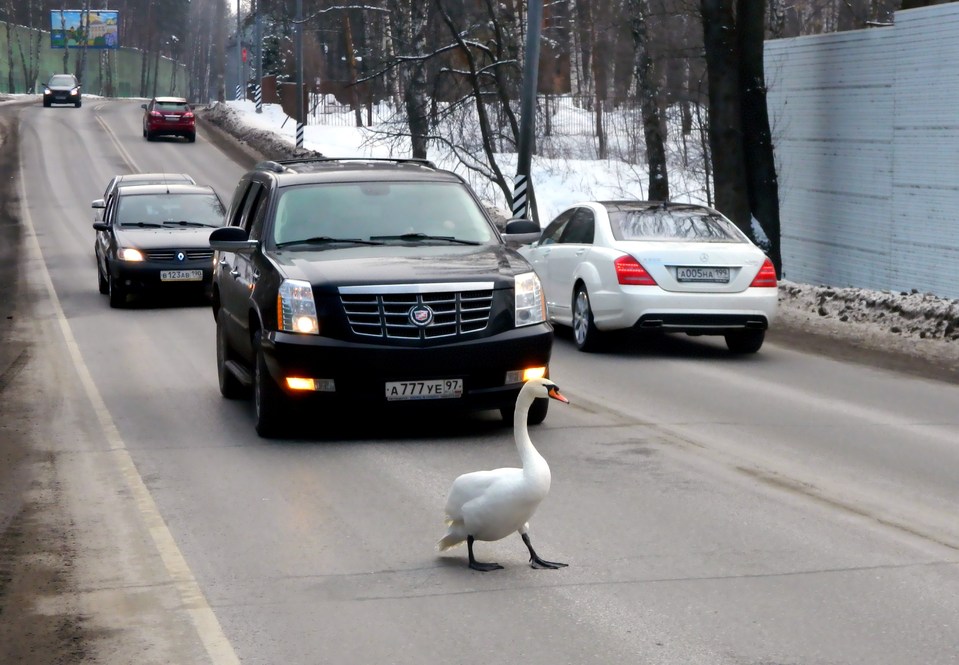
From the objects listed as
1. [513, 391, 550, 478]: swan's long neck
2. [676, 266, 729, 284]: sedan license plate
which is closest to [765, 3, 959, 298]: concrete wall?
[676, 266, 729, 284]: sedan license plate

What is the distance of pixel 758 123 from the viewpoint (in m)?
21.8

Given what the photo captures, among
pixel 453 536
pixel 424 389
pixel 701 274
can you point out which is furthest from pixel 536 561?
pixel 701 274

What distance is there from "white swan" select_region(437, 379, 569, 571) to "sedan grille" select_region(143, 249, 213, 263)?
13659 millimetres

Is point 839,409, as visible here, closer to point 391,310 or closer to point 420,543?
point 391,310

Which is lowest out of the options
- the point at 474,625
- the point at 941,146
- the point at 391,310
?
the point at 474,625

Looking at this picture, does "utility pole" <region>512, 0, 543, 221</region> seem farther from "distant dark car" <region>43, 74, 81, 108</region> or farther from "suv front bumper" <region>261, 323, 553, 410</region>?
"distant dark car" <region>43, 74, 81, 108</region>

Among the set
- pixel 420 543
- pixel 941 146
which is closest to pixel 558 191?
pixel 941 146

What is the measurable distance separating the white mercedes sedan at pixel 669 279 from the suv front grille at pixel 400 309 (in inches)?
189

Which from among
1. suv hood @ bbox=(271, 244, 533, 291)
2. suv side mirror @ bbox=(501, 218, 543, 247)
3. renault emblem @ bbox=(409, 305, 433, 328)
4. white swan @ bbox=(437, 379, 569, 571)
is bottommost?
white swan @ bbox=(437, 379, 569, 571)

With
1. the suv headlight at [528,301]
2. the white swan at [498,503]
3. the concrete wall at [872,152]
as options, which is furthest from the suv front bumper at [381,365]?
the concrete wall at [872,152]

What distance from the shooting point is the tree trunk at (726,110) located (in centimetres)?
2136

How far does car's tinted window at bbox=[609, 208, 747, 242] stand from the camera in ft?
47.9

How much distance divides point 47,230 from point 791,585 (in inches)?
1117

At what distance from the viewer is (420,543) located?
273 inches
